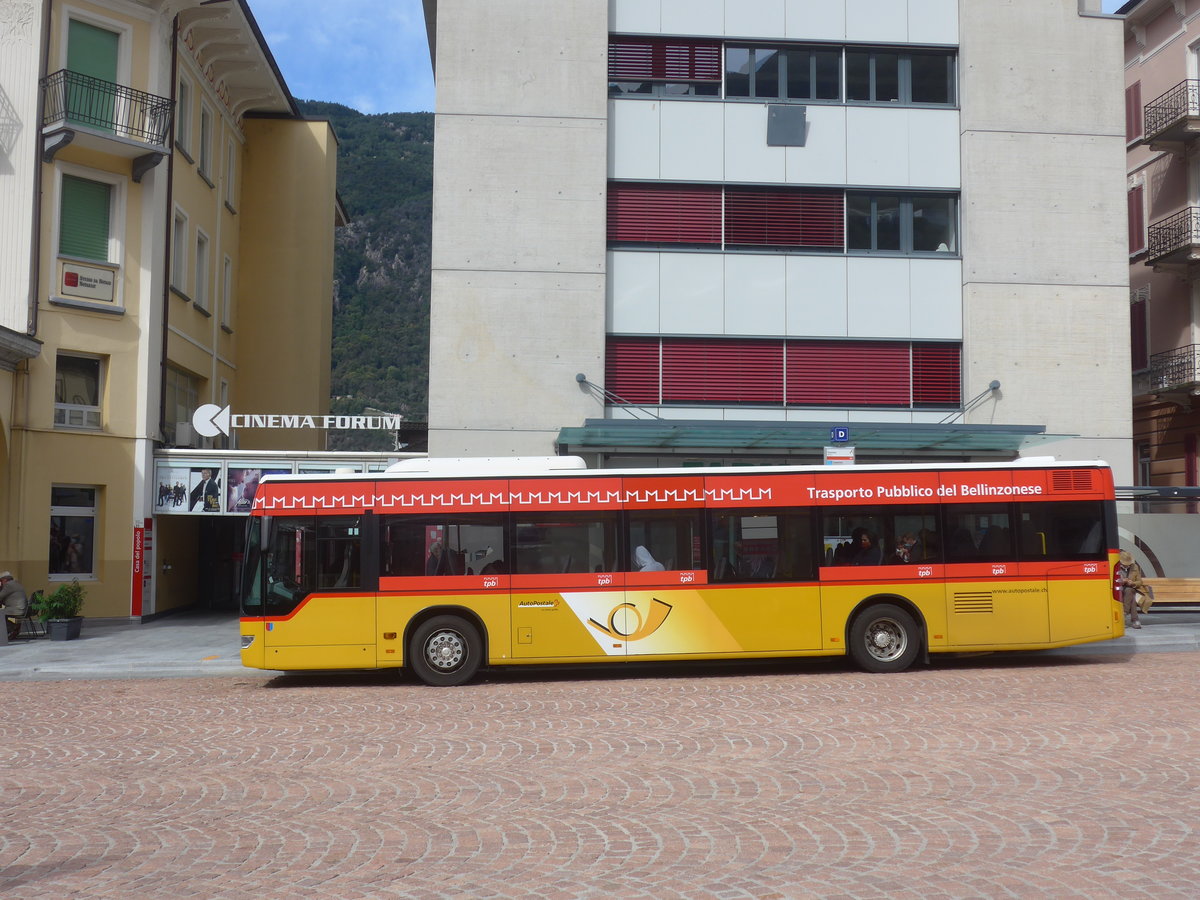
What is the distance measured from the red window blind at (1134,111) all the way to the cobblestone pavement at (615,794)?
26.4 metres

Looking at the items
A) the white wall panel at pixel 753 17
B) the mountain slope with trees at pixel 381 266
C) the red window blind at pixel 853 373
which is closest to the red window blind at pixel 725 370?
the red window blind at pixel 853 373

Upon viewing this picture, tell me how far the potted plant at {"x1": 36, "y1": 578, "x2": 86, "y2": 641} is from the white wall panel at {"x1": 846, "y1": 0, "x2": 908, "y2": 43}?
20.3 m

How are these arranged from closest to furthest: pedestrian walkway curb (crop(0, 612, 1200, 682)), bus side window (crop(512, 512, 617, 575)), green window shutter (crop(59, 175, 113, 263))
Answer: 1. bus side window (crop(512, 512, 617, 575))
2. pedestrian walkway curb (crop(0, 612, 1200, 682))
3. green window shutter (crop(59, 175, 113, 263))

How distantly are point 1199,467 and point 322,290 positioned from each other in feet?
82.9

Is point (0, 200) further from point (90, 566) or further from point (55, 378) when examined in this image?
point (90, 566)

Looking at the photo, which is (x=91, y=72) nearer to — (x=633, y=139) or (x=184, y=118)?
(x=184, y=118)

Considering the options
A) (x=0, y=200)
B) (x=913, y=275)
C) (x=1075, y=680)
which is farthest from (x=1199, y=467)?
(x=0, y=200)

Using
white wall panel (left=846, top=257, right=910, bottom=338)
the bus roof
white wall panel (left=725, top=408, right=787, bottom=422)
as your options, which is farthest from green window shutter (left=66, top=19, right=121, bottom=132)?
white wall panel (left=846, top=257, right=910, bottom=338)

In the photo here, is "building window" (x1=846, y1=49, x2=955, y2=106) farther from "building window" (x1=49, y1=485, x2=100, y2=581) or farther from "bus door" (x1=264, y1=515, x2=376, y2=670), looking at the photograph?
"building window" (x1=49, y1=485, x2=100, y2=581)

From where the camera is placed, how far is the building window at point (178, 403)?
2712 centimetres

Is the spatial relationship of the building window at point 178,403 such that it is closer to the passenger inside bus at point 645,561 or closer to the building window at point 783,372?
the building window at point 783,372

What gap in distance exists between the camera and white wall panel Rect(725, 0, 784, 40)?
26.4 m

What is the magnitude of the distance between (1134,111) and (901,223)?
13462mm

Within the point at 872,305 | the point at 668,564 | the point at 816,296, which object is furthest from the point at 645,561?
the point at 872,305
